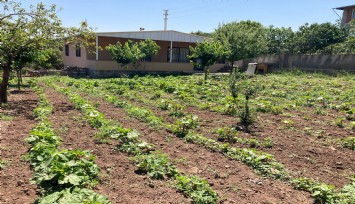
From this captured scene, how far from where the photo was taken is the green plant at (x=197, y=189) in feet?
12.6

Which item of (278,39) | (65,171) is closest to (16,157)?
(65,171)

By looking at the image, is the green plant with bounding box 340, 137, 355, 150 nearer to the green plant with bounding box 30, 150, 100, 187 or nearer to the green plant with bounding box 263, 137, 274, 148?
the green plant with bounding box 263, 137, 274, 148

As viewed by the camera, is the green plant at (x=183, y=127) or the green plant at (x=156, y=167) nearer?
the green plant at (x=156, y=167)

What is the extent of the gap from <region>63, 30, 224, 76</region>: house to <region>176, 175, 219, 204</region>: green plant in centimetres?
1849

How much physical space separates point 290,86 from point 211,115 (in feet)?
25.7

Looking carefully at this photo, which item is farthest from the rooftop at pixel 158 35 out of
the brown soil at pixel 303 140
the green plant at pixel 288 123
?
the green plant at pixel 288 123

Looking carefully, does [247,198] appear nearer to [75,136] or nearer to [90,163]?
[90,163]

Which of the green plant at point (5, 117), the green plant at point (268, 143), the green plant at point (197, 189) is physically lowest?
the green plant at point (197, 189)

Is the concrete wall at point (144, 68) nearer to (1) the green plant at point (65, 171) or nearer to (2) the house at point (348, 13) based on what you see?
(2) the house at point (348, 13)

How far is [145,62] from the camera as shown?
997 inches

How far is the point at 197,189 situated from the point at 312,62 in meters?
22.4

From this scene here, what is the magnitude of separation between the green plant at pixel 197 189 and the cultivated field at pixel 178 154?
0.01 metres

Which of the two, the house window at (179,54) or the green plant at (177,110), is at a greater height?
the house window at (179,54)

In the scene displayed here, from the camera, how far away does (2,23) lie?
982 cm
